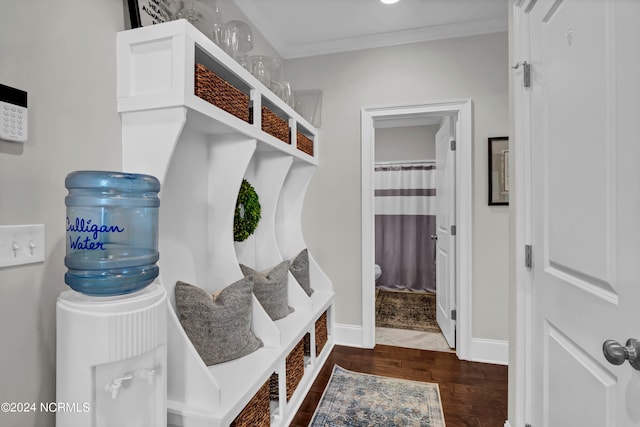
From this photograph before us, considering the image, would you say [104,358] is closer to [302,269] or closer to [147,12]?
[147,12]

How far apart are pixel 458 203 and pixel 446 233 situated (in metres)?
0.43

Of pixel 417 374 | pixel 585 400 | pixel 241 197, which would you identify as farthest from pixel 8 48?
pixel 417 374

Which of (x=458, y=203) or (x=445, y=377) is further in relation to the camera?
(x=458, y=203)

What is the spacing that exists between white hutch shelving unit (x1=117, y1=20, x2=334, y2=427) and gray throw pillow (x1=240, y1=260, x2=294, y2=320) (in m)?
0.09

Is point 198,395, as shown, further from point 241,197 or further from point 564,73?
point 564,73

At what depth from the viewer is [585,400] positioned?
3.28 ft

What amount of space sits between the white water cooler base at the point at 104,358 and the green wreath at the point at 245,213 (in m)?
1.09

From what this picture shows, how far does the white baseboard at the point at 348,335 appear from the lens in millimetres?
2945

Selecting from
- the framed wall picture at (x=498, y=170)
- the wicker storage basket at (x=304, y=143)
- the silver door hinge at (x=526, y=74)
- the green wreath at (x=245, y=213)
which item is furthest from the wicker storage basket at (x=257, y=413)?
the framed wall picture at (x=498, y=170)

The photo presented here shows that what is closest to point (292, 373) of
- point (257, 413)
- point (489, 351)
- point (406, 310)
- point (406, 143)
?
point (257, 413)

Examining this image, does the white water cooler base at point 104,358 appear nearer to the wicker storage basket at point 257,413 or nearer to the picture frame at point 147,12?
the wicker storage basket at point 257,413

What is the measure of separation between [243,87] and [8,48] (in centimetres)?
100

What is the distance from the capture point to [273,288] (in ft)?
6.87

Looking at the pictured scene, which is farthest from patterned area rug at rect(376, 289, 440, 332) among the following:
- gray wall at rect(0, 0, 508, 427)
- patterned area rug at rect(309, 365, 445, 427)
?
gray wall at rect(0, 0, 508, 427)
